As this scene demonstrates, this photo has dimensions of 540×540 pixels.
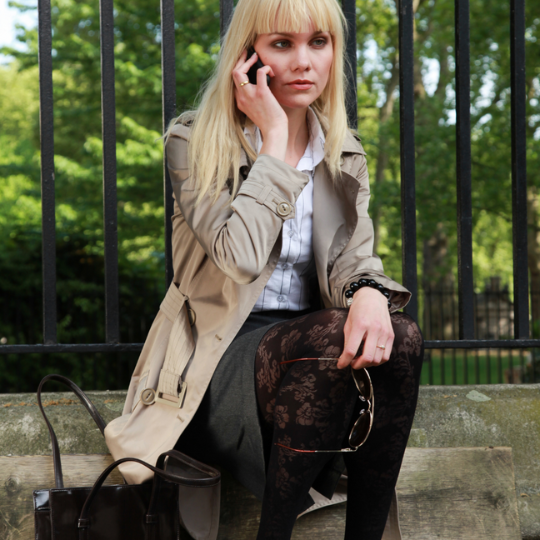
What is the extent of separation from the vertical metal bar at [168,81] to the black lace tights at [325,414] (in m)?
0.66

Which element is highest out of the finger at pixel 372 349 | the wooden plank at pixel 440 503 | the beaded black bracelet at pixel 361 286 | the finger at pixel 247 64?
the finger at pixel 247 64

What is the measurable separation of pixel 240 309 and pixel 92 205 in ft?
30.1

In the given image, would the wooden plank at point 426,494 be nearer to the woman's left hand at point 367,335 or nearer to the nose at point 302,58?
the woman's left hand at point 367,335

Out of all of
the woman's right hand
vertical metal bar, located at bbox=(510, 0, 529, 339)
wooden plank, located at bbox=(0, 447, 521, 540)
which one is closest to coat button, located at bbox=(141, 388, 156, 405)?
wooden plank, located at bbox=(0, 447, 521, 540)

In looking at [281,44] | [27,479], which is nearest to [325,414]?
[27,479]

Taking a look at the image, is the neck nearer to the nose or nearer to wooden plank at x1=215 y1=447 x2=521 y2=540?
the nose

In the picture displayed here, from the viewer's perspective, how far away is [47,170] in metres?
2.08

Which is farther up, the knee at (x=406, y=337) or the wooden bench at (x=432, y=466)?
the knee at (x=406, y=337)

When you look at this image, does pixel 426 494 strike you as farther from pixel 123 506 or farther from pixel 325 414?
pixel 123 506

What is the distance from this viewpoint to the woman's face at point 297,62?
77.1 inches

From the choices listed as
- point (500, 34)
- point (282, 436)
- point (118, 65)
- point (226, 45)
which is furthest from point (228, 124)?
point (500, 34)

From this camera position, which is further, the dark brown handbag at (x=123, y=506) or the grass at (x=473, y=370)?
the grass at (x=473, y=370)

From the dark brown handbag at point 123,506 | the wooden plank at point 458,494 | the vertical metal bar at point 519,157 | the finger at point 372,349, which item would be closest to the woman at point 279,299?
the finger at point 372,349

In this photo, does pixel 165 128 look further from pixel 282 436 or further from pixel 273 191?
pixel 282 436
